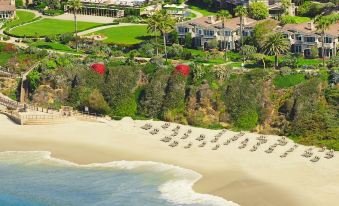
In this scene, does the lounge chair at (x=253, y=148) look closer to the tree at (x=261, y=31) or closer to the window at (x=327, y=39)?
the tree at (x=261, y=31)

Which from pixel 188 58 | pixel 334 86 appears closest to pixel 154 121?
pixel 188 58

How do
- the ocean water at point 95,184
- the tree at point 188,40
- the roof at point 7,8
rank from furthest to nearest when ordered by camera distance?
the roof at point 7,8
the tree at point 188,40
the ocean water at point 95,184

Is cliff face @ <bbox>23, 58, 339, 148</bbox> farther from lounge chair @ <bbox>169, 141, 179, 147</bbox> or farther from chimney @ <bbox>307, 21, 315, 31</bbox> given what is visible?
chimney @ <bbox>307, 21, 315, 31</bbox>

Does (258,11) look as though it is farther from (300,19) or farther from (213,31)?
(213,31)

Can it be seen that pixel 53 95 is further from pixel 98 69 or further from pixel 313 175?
→ pixel 313 175

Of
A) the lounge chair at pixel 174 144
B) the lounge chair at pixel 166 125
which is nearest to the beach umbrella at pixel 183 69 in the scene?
the lounge chair at pixel 166 125

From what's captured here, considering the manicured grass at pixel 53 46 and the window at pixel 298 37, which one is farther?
the manicured grass at pixel 53 46

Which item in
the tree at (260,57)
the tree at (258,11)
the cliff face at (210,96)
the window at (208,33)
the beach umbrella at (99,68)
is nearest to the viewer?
the cliff face at (210,96)
